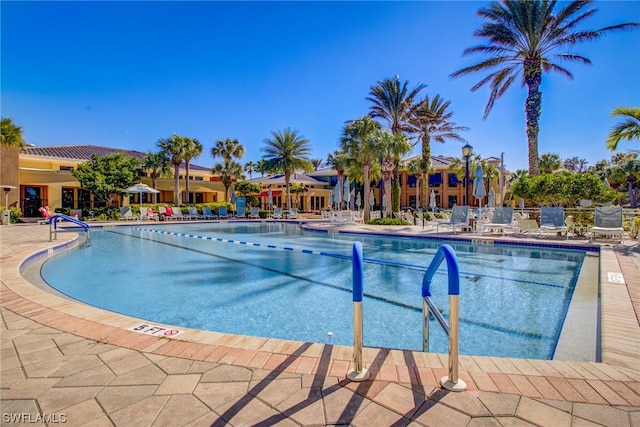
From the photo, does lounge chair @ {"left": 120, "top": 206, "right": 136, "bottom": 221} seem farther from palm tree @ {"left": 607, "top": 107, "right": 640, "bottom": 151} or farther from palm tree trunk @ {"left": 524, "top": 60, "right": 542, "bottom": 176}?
palm tree @ {"left": 607, "top": 107, "right": 640, "bottom": 151}

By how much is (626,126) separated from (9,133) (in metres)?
30.2

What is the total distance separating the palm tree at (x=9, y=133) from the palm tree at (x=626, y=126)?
1166 inches

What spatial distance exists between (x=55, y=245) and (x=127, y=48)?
9.37m

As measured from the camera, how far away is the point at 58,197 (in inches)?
1047

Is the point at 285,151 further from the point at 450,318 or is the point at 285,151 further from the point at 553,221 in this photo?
the point at 450,318

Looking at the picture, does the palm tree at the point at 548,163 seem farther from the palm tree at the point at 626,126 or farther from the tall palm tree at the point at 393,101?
the palm tree at the point at 626,126

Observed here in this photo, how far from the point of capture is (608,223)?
1166cm

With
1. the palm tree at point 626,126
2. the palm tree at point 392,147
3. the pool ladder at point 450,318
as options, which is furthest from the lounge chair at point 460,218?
the pool ladder at point 450,318

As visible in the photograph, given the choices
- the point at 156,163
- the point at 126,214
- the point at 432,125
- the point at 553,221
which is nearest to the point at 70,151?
the point at 156,163

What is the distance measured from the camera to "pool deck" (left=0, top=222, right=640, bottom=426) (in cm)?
199

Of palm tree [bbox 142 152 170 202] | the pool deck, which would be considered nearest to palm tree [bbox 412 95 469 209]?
palm tree [bbox 142 152 170 202]

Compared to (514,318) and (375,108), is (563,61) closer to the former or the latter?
(375,108)

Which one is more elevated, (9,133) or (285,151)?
(285,151)

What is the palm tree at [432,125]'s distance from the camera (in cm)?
2472
